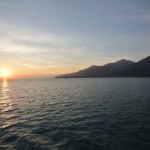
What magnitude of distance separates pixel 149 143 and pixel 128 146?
3094 mm

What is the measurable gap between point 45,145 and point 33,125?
365 inches

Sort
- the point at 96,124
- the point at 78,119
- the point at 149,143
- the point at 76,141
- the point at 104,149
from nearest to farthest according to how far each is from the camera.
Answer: the point at 104,149, the point at 149,143, the point at 76,141, the point at 96,124, the point at 78,119

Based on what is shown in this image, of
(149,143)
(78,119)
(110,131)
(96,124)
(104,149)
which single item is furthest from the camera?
(78,119)

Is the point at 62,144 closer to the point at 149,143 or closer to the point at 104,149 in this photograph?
the point at 104,149

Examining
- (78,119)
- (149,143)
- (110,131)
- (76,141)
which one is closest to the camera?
(149,143)

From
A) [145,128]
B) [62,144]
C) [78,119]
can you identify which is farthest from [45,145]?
[145,128]

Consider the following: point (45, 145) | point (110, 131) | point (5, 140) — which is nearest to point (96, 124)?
point (110, 131)

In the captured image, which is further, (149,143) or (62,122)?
(62,122)

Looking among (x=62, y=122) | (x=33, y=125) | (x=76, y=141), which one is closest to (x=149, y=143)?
(x=76, y=141)

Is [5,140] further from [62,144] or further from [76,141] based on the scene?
[76,141]

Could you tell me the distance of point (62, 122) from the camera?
94.7 ft

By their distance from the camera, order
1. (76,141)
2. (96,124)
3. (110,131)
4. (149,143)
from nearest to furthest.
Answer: (149,143) < (76,141) < (110,131) < (96,124)

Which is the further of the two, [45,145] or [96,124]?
[96,124]

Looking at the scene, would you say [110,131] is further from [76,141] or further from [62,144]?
[62,144]
